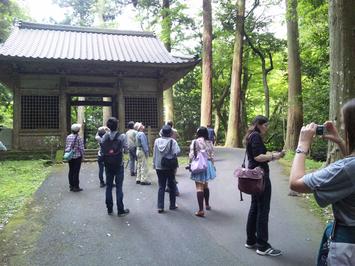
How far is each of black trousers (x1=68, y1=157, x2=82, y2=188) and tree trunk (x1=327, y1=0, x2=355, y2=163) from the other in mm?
5823

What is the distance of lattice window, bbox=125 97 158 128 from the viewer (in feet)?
55.8

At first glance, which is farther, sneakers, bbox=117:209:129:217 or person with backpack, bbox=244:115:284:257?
sneakers, bbox=117:209:129:217

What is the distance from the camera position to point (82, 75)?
1669 centimetres

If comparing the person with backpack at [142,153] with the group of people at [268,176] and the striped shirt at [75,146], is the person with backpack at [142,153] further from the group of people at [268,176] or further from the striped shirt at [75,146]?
the striped shirt at [75,146]

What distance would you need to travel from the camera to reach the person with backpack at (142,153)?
984 cm

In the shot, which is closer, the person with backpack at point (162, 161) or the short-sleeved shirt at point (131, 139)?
the person with backpack at point (162, 161)

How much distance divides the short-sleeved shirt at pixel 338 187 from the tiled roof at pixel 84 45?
1385 centimetres

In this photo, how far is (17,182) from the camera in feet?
34.0

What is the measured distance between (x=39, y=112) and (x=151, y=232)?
11.4 m

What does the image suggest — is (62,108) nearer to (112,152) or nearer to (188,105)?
(112,152)

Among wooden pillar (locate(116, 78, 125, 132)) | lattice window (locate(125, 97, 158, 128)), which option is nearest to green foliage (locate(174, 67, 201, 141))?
lattice window (locate(125, 97, 158, 128))

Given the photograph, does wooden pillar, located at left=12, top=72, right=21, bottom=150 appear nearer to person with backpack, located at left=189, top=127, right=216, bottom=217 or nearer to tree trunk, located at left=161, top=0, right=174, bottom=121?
tree trunk, located at left=161, top=0, right=174, bottom=121

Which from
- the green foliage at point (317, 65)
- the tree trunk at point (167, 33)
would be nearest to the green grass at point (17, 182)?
the green foliage at point (317, 65)

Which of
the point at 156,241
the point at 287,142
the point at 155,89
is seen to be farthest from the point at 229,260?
the point at 155,89
